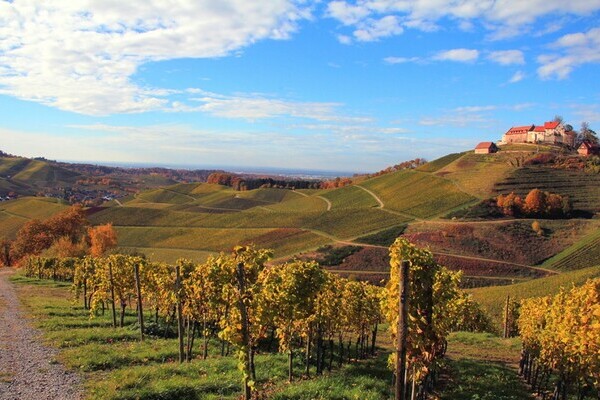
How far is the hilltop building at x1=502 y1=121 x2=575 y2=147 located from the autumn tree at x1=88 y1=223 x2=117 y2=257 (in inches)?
6383

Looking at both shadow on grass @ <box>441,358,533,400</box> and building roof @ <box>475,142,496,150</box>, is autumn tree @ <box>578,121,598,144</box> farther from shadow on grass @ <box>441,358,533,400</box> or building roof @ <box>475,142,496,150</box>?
shadow on grass @ <box>441,358,533,400</box>

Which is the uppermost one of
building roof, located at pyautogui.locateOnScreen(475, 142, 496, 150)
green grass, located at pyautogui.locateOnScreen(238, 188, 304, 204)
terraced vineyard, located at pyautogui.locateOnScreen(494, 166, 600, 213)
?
building roof, located at pyautogui.locateOnScreen(475, 142, 496, 150)

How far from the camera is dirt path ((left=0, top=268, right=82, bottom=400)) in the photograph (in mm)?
15297

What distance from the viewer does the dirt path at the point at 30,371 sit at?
15297 mm

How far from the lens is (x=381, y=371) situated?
848 inches

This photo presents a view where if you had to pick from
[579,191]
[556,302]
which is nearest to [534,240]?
[579,191]

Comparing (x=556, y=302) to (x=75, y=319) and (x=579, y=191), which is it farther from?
(x=579, y=191)

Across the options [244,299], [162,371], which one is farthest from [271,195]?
[244,299]

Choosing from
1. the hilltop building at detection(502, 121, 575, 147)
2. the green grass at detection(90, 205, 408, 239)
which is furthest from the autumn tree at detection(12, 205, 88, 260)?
the hilltop building at detection(502, 121, 575, 147)

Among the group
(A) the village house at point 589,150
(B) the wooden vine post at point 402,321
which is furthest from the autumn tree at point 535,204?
(B) the wooden vine post at point 402,321

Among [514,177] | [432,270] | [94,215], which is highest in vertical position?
[514,177]

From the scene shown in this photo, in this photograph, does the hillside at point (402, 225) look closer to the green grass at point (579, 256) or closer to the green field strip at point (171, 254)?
the green grass at point (579, 256)

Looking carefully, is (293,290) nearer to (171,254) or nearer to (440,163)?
(171,254)

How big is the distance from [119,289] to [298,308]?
714 inches
